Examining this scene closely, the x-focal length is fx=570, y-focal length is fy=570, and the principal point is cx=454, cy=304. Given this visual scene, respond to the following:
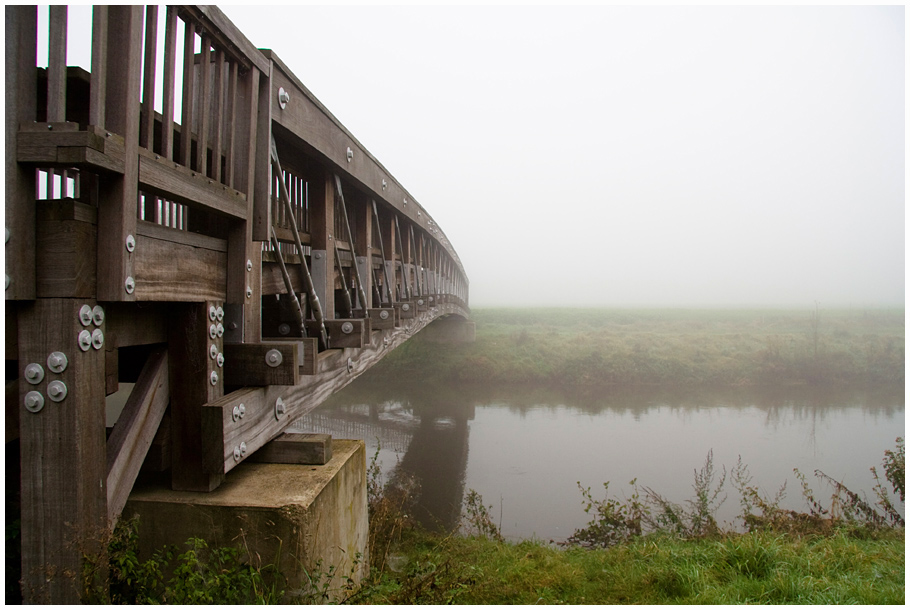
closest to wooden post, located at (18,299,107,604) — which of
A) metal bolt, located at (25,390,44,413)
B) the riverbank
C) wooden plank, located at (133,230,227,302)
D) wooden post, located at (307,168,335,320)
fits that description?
metal bolt, located at (25,390,44,413)

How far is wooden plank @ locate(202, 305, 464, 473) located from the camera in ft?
8.35

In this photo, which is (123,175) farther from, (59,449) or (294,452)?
(294,452)

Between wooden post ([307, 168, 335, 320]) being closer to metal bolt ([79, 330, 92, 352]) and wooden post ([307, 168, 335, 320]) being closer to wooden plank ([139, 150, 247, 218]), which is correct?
wooden plank ([139, 150, 247, 218])

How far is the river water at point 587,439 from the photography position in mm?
8914

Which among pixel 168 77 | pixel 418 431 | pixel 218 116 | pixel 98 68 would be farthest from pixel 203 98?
pixel 418 431

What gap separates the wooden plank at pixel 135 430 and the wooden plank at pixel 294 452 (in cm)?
85

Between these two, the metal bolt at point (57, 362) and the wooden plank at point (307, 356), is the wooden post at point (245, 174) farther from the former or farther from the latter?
the metal bolt at point (57, 362)

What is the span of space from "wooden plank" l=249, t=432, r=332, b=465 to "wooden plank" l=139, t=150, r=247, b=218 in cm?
134

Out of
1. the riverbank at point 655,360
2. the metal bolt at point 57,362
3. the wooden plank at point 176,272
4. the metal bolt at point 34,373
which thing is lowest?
the riverbank at point 655,360

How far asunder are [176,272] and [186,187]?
350 mm

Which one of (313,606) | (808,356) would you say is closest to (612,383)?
(808,356)

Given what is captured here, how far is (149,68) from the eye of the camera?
2213 mm

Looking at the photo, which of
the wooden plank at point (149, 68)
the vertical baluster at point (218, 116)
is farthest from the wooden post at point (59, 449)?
the vertical baluster at point (218, 116)

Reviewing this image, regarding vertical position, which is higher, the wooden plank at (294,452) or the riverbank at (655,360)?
the wooden plank at (294,452)
